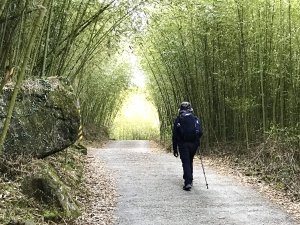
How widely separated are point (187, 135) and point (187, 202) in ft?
3.20

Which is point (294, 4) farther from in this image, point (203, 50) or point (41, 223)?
point (41, 223)

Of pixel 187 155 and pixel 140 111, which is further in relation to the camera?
pixel 140 111

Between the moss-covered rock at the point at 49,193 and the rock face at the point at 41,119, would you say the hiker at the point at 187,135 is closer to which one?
the rock face at the point at 41,119

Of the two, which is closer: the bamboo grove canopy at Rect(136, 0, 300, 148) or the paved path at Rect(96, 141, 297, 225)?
the paved path at Rect(96, 141, 297, 225)

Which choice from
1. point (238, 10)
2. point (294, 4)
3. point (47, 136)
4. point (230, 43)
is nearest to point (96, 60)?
point (230, 43)

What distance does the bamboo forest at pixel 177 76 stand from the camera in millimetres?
4543

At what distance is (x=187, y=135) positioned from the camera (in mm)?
5801

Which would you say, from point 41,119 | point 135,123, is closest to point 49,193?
point 41,119

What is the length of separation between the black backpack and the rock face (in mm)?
1407

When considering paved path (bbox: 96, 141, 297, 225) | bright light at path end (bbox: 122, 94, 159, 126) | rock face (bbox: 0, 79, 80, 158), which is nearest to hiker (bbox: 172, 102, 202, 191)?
paved path (bbox: 96, 141, 297, 225)

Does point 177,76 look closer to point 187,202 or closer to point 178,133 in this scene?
point 178,133

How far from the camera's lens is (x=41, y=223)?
151 inches

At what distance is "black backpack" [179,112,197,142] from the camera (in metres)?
5.79

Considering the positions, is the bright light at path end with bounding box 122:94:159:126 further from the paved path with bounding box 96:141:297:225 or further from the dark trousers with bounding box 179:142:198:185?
the dark trousers with bounding box 179:142:198:185
